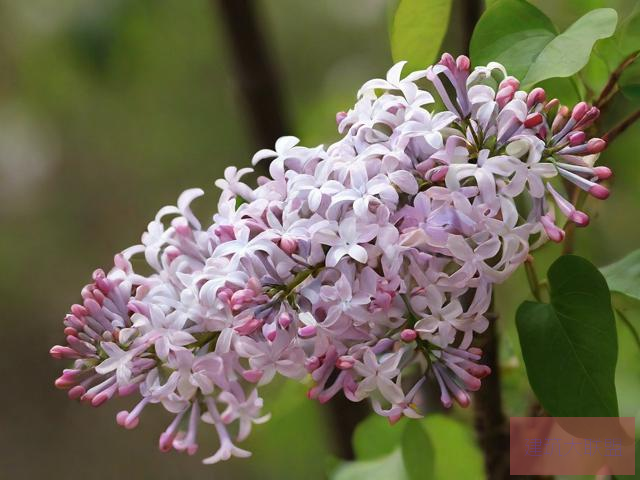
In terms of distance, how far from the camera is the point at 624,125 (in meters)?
0.49

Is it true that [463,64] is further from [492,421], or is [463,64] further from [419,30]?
[492,421]

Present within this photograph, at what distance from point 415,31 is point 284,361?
206 millimetres

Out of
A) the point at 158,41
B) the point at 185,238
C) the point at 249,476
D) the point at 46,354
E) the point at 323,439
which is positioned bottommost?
the point at 249,476

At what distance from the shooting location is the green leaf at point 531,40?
0.40 metres

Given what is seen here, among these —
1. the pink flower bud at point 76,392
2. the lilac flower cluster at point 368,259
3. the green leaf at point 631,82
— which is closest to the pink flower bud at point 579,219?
the lilac flower cluster at point 368,259

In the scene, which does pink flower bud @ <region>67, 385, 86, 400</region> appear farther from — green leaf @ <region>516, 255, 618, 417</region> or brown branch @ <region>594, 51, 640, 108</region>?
brown branch @ <region>594, 51, 640, 108</region>


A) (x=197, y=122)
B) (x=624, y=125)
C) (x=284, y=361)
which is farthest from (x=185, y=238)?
(x=197, y=122)

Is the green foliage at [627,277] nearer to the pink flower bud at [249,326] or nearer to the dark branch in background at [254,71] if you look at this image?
the pink flower bud at [249,326]

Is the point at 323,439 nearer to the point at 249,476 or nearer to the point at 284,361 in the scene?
the point at 284,361

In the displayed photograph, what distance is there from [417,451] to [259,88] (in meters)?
0.42

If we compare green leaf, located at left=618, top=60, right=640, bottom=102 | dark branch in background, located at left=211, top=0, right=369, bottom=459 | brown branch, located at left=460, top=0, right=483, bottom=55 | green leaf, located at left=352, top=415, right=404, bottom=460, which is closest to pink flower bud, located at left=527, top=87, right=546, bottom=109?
green leaf, located at left=618, top=60, right=640, bottom=102

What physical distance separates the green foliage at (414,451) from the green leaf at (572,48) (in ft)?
0.77

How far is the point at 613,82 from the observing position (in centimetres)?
47

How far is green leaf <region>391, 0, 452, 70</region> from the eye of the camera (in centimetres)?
48
